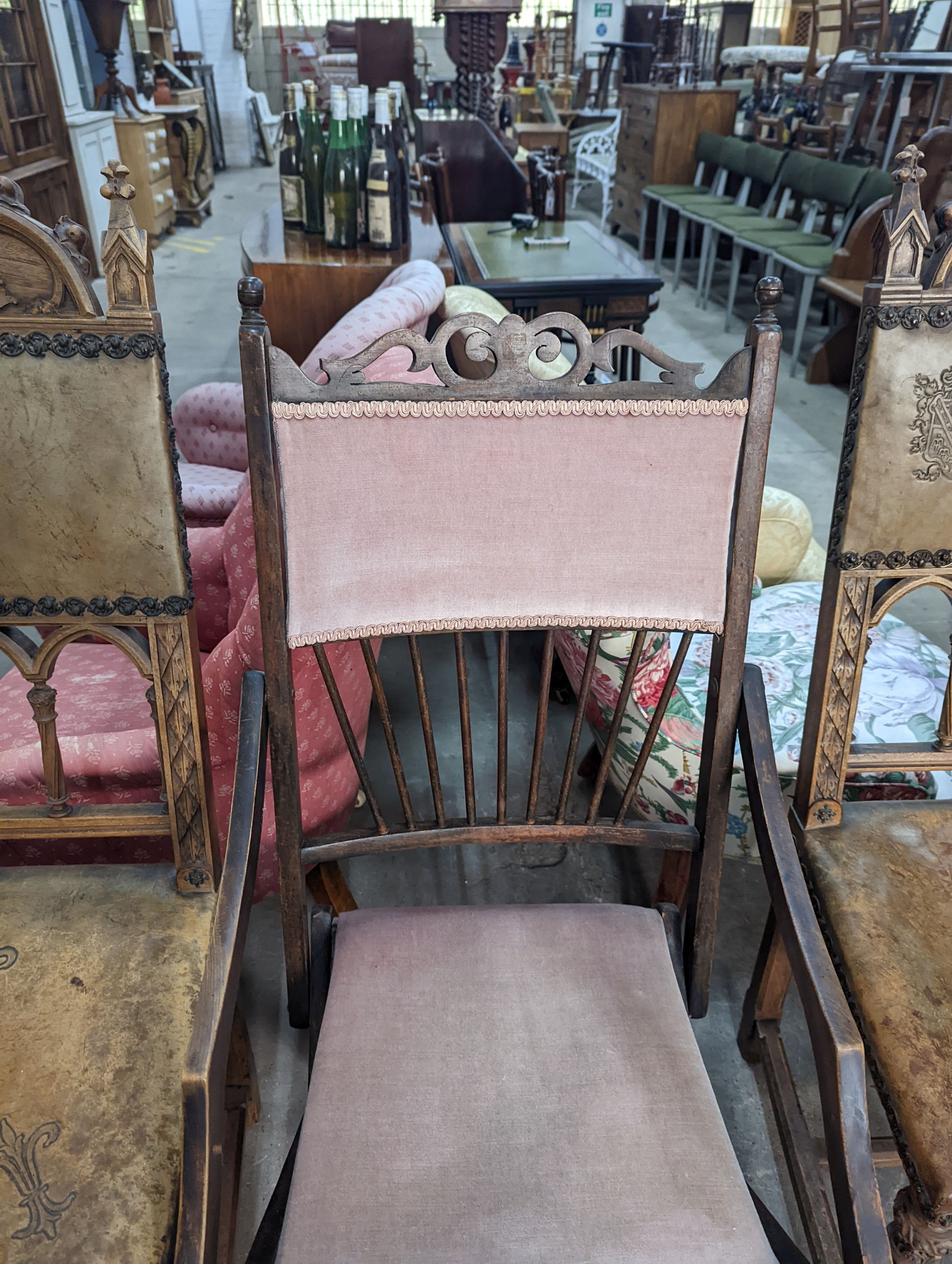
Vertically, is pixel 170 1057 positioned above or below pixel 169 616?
below

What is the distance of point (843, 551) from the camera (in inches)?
37.1

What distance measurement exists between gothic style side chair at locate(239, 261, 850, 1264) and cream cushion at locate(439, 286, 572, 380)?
0.82m

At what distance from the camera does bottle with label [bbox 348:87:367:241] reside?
215 centimetres

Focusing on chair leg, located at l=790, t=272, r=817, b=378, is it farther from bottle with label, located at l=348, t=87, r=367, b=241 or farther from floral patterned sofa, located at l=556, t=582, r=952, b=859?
floral patterned sofa, located at l=556, t=582, r=952, b=859

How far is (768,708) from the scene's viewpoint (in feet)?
3.87

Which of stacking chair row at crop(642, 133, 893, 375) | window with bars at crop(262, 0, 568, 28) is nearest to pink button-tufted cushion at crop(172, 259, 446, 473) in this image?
stacking chair row at crop(642, 133, 893, 375)

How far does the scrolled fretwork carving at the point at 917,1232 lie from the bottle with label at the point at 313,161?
2498 mm

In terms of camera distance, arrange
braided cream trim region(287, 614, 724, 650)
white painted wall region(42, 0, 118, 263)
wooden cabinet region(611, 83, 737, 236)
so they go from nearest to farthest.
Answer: braided cream trim region(287, 614, 724, 650) → white painted wall region(42, 0, 118, 263) → wooden cabinet region(611, 83, 737, 236)

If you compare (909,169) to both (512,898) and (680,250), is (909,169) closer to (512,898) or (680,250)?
(512,898)

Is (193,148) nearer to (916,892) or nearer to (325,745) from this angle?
(325,745)

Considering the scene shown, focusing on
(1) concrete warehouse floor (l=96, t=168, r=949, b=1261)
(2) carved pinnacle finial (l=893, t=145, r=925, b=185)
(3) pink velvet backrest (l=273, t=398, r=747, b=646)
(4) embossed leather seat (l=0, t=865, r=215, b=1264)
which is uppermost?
(2) carved pinnacle finial (l=893, t=145, r=925, b=185)

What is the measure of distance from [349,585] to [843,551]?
51cm

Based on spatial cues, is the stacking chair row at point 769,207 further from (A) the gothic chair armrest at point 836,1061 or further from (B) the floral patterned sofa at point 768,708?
(A) the gothic chair armrest at point 836,1061

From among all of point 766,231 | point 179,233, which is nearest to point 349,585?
point 766,231
